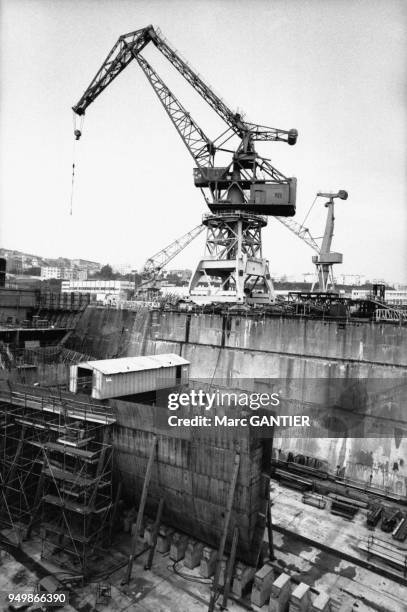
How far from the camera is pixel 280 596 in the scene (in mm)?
13500

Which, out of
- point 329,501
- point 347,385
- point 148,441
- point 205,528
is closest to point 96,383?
point 148,441

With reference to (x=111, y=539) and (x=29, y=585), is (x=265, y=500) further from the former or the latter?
(x=29, y=585)

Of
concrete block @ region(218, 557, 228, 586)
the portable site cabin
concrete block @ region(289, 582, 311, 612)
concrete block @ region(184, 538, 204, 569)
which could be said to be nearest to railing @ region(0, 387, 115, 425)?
the portable site cabin

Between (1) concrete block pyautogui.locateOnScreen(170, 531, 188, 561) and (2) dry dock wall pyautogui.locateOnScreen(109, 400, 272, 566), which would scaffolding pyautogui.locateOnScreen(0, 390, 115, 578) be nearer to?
(2) dry dock wall pyautogui.locateOnScreen(109, 400, 272, 566)

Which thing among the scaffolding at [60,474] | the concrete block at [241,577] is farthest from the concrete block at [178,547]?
the scaffolding at [60,474]

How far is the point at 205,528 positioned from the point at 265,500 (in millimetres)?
2920

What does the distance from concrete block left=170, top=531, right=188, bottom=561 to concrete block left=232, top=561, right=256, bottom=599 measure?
2.50 metres

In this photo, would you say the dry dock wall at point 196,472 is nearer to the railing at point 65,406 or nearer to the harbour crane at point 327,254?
the railing at point 65,406

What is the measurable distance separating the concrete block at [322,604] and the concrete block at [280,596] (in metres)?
1.07

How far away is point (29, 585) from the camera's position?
48.6ft

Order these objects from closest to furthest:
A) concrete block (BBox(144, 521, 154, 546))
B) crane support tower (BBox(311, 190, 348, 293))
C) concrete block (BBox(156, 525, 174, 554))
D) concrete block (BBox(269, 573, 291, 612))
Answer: concrete block (BBox(269, 573, 291, 612))
concrete block (BBox(156, 525, 174, 554))
concrete block (BBox(144, 521, 154, 546))
crane support tower (BBox(311, 190, 348, 293))

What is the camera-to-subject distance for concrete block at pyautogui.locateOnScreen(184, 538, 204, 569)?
51.9 feet

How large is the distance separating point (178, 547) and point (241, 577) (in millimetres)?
3079

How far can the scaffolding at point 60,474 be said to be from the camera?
16281mm
